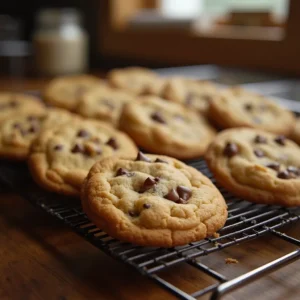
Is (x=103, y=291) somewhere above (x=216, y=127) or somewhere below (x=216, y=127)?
below

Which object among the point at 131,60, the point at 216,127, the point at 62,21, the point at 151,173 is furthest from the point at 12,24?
the point at 151,173

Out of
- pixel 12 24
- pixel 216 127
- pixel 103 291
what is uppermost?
pixel 12 24

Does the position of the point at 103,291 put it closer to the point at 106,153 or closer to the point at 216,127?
the point at 106,153

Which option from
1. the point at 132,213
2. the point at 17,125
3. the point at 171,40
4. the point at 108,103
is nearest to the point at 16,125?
the point at 17,125

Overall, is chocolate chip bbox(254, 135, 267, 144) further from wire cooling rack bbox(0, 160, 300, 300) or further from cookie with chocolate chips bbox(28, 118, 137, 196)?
cookie with chocolate chips bbox(28, 118, 137, 196)

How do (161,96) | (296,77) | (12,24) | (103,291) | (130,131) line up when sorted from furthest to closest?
(12,24)
(296,77)
(161,96)
(130,131)
(103,291)

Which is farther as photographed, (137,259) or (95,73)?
(95,73)

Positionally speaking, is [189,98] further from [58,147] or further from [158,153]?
[58,147]

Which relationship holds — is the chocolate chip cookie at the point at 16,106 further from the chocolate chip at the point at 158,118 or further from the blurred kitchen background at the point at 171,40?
the blurred kitchen background at the point at 171,40
